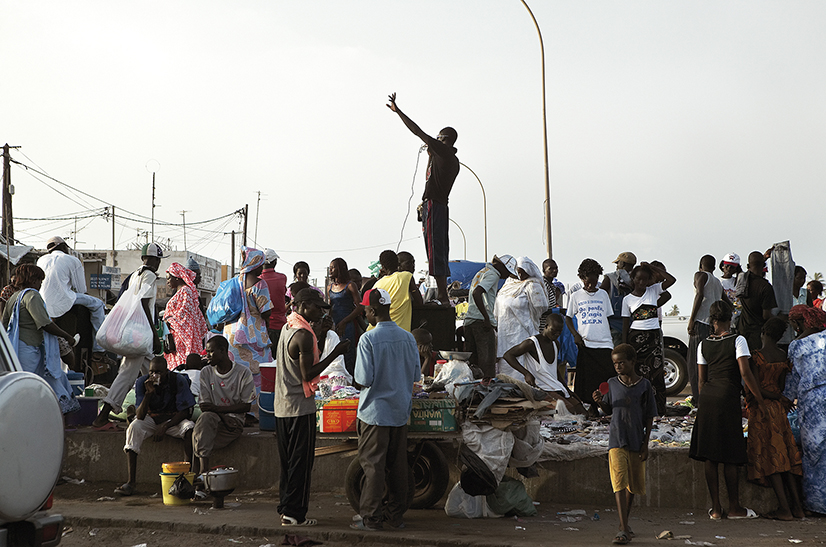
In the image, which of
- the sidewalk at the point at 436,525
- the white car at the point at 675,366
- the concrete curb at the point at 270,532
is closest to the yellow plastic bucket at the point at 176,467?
the sidewalk at the point at 436,525

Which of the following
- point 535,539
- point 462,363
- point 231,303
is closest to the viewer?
point 535,539

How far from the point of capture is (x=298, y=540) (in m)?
6.04

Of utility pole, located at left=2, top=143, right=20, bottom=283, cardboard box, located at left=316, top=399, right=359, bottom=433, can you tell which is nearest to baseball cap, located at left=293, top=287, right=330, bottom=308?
cardboard box, located at left=316, top=399, right=359, bottom=433

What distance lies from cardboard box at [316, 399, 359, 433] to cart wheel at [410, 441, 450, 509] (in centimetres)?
67

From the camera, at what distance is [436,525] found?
6.42m

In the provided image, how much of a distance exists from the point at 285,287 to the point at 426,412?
3.50m

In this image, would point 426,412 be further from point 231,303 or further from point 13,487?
point 13,487

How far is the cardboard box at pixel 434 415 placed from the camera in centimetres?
659

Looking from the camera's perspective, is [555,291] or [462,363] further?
[555,291]

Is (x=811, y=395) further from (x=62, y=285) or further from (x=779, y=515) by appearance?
Answer: (x=62, y=285)

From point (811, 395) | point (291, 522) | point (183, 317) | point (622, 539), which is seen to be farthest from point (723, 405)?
point (183, 317)

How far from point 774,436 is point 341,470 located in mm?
3994

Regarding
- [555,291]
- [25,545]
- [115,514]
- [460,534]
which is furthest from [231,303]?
[25,545]

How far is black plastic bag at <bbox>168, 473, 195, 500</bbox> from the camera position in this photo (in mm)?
7223
